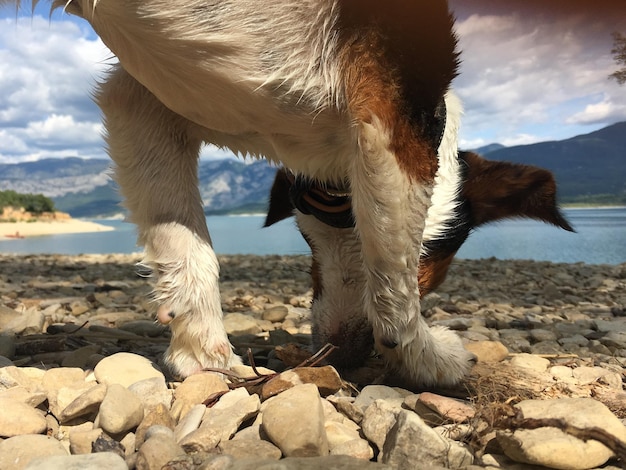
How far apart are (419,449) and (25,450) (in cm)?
100

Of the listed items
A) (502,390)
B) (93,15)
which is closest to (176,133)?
(93,15)

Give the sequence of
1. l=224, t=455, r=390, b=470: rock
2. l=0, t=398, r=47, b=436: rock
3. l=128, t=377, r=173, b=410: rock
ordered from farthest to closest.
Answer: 1. l=128, t=377, r=173, b=410: rock
2. l=0, t=398, r=47, b=436: rock
3. l=224, t=455, r=390, b=470: rock

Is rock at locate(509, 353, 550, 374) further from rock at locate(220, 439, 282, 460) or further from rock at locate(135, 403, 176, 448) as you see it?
rock at locate(135, 403, 176, 448)

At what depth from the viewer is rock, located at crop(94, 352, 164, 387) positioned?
6.51 ft

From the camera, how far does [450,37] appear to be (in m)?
1.75

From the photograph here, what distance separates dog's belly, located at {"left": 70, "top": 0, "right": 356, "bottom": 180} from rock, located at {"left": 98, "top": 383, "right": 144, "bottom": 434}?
3.20ft

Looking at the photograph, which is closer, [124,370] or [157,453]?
[157,453]

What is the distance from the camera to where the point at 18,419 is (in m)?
1.55

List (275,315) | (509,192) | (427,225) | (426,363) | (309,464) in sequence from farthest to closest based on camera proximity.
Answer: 1. (275,315)
2. (509,192)
3. (427,225)
4. (426,363)
5. (309,464)

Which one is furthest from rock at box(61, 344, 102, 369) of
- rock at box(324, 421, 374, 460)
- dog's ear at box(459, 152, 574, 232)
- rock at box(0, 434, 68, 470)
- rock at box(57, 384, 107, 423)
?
dog's ear at box(459, 152, 574, 232)

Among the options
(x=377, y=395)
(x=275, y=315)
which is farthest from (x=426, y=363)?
(x=275, y=315)

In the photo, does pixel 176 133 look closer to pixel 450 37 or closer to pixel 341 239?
pixel 341 239

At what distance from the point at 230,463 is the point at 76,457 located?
15.3 inches

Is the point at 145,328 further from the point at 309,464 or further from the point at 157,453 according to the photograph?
the point at 309,464
